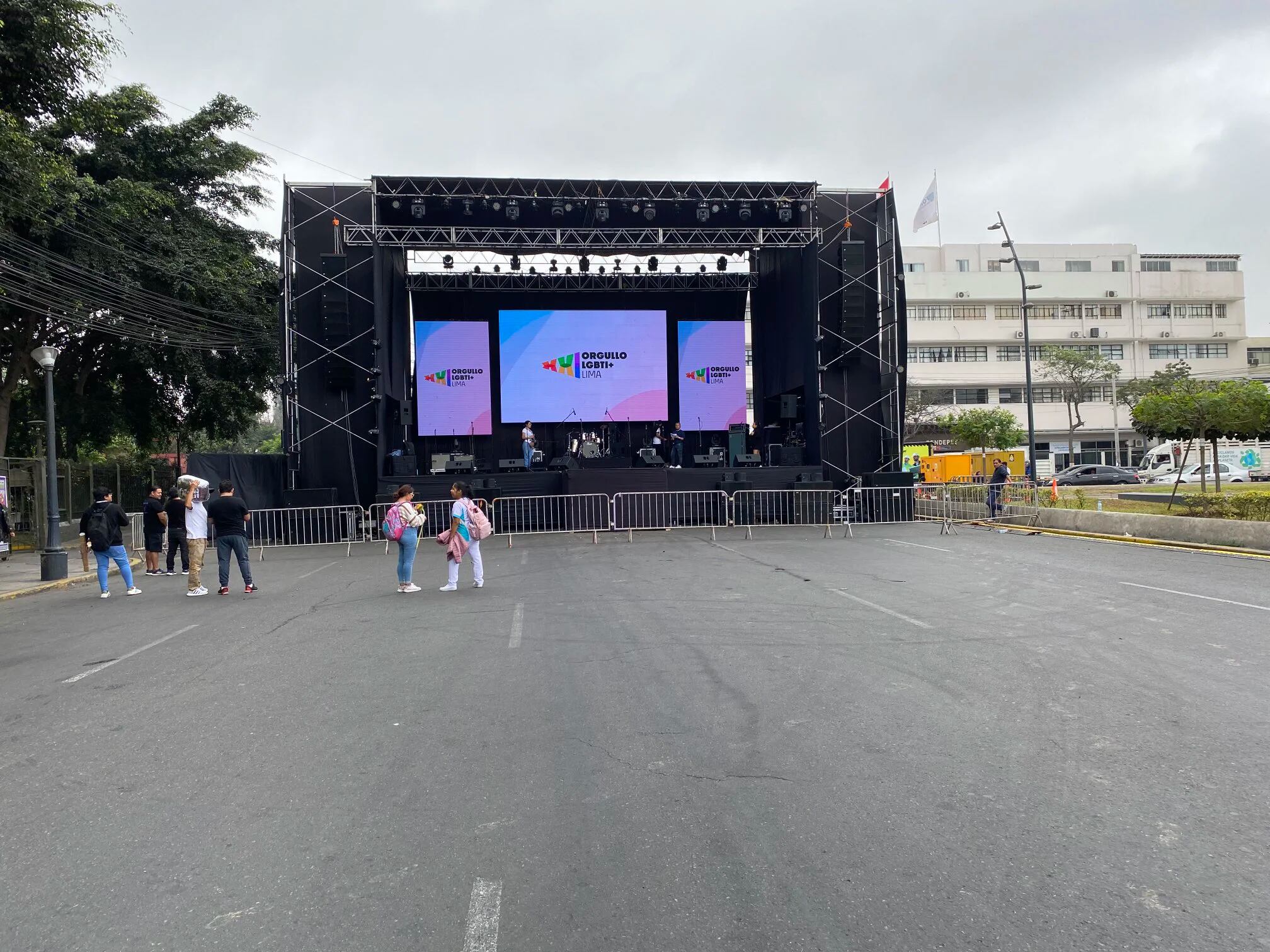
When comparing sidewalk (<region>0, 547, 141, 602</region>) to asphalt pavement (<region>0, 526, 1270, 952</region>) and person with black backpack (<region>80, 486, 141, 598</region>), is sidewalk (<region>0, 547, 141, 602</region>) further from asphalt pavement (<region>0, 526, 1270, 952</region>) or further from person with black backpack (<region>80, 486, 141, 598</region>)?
asphalt pavement (<region>0, 526, 1270, 952</region>)

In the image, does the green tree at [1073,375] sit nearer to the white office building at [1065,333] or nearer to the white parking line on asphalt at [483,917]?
the white office building at [1065,333]

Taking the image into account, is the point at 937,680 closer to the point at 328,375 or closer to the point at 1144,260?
the point at 328,375

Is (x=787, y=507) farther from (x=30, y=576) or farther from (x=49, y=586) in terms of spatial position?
(x=30, y=576)

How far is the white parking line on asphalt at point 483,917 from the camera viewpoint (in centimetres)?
312

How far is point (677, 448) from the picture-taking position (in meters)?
28.2

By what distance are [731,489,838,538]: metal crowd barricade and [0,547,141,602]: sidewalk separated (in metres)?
14.7

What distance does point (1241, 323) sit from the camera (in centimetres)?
6378

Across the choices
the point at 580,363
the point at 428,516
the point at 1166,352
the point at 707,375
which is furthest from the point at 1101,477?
the point at 428,516

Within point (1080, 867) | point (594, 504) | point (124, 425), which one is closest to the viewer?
point (1080, 867)

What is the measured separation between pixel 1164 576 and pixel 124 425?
1196 inches

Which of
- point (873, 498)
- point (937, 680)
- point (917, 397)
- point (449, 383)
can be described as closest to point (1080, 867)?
point (937, 680)

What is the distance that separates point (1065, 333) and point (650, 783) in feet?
215

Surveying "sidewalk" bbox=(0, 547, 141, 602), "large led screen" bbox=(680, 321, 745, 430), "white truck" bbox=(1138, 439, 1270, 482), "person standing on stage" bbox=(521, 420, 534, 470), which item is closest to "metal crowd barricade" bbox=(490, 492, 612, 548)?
"person standing on stage" bbox=(521, 420, 534, 470)

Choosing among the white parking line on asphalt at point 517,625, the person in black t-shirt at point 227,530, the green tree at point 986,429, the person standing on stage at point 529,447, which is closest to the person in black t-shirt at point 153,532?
the person in black t-shirt at point 227,530
